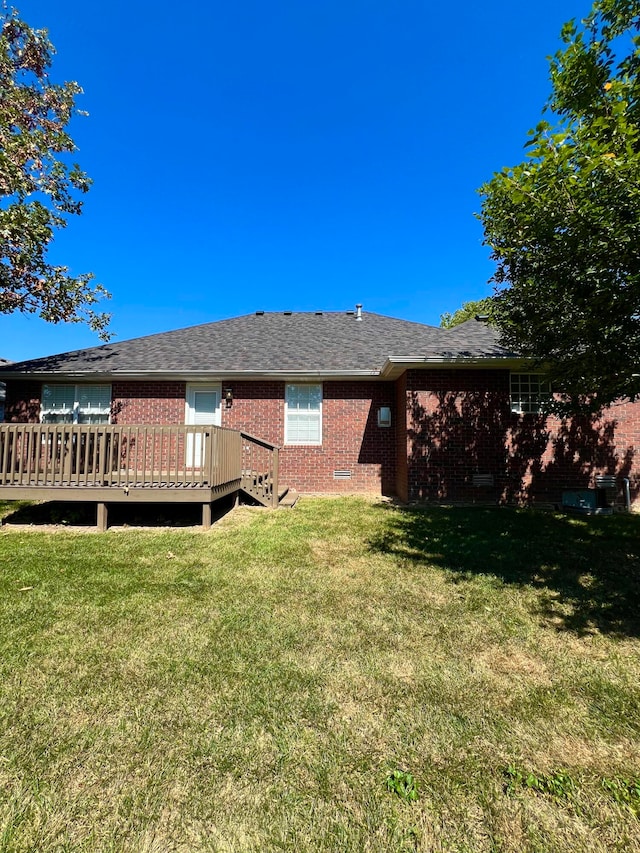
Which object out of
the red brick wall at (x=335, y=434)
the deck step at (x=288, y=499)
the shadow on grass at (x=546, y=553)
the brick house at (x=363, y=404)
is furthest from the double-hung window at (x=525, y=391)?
the deck step at (x=288, y=499)

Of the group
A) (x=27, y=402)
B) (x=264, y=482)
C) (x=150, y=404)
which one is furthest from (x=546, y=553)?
(x=27, y=402)

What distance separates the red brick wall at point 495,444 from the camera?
9266 millimetres

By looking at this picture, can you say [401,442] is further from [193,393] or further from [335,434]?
[193,393]

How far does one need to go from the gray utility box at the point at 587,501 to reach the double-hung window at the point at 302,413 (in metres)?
6.23

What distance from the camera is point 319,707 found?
7.84 ft

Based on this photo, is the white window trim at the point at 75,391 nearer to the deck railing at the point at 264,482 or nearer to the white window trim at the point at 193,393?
the white window trim at the point at 193,393

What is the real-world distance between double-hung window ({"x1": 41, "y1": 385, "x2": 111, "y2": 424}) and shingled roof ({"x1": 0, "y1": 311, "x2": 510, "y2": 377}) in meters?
0.61

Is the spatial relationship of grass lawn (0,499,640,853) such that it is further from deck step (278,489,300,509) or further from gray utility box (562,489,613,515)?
gray utility box (562,489,613,515)

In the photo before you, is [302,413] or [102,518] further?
[302,413]

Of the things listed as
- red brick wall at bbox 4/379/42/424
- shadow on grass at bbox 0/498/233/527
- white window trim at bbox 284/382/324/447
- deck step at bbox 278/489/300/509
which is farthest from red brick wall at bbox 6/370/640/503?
red brick wall at bbox 4/379/42/424

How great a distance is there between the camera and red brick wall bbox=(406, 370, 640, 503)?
Answer: 30.4 ft

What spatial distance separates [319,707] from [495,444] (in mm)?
8209

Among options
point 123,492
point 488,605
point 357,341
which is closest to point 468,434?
point 357,341

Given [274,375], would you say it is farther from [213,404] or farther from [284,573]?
[284,573]
